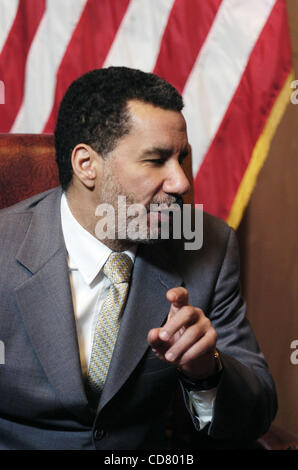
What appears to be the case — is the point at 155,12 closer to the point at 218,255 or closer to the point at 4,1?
the point at 4,1

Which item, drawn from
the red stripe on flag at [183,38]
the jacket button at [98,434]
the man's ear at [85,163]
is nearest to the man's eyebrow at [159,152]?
the man's ear at [85,163]

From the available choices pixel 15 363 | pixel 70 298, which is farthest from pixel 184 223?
pixel 15 363

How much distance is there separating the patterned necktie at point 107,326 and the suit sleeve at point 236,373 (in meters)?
0.23

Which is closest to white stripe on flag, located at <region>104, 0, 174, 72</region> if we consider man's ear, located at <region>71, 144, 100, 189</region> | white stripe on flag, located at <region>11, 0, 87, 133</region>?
white stripe on flag, located at <region>11, 0, 87, 133</region>

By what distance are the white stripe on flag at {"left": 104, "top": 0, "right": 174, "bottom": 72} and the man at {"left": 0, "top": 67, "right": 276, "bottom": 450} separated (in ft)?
1.88

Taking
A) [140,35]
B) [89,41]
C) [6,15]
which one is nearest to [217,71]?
[140,35]

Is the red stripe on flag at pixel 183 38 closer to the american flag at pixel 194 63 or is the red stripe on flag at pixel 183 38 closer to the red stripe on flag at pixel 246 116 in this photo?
the american flag at pixel 194 63

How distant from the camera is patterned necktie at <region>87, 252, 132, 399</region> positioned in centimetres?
108

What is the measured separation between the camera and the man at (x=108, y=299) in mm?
1041

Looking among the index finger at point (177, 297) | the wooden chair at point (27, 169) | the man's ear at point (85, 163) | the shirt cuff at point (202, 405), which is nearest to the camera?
the index finger at point (177, 297)

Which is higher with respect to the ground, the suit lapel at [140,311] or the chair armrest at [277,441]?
the suit lapel at [140,311]

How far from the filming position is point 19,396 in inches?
41.7

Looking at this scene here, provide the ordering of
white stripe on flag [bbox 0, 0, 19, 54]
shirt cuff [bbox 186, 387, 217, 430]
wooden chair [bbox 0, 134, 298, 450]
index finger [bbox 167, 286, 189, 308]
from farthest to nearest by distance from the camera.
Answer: white stripe on flag [bbox 0, 0, 19, 54], wooden chair [bbox 0, 134, 298, 450], shirt cuff [bbox 186, 387, 217, 430], index finger [bbox 167, 286, 189, 308]

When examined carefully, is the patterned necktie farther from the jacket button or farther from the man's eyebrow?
the man's eyebrow
